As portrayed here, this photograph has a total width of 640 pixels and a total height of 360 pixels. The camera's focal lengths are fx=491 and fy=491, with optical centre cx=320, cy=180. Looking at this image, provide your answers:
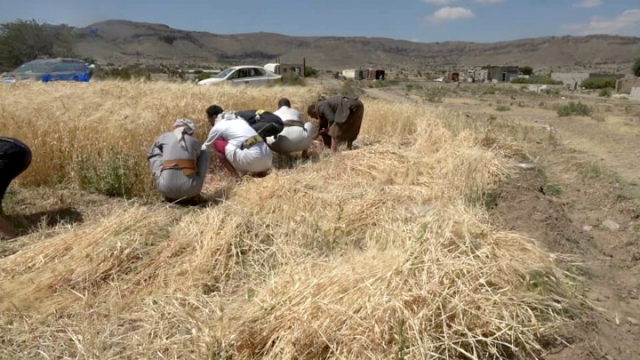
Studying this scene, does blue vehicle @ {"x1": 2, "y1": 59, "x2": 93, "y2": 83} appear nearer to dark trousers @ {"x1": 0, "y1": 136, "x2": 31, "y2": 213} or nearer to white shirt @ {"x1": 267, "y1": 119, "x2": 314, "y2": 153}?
white shirt @ {"x1": 267, "y1": 119, "x2": 314, "y2": 153}

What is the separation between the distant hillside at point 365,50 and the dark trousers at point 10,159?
80.8 m

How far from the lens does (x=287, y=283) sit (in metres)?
3.02

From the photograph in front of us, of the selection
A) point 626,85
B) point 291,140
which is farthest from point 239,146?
point 626,85

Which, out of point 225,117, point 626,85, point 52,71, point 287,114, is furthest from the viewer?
point 626,85

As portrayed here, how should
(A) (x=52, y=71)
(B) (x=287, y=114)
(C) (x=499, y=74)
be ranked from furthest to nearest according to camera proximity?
1. (C) (x=499, y=74)
2. (A) (x=52, y=71)
3. (B) (x=287, y=114)

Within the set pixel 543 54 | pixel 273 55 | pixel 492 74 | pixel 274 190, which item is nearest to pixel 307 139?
pixel 274 190

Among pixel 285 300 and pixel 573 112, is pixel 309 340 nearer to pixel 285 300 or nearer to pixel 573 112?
pixel 285 300

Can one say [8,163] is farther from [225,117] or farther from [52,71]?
[52,71]

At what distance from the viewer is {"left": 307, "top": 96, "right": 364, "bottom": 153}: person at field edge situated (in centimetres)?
782

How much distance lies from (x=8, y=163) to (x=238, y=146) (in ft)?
7.89

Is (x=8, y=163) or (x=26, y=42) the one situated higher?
(x=26, y=42)

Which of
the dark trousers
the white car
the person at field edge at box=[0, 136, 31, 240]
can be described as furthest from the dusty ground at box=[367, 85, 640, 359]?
the white car

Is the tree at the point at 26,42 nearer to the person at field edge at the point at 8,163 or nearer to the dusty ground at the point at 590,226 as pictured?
the person at field edge at the point at 8,163

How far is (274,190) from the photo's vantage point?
16.8 feet
